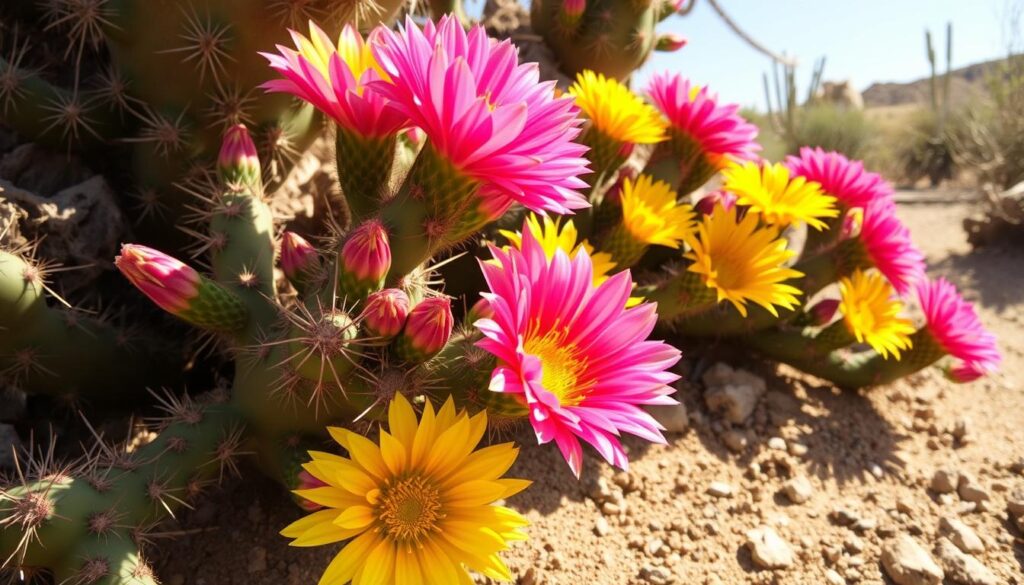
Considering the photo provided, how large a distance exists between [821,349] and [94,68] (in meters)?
2.45

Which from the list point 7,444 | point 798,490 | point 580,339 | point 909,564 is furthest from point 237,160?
point 909,564

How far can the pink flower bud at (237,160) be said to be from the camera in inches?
55.9

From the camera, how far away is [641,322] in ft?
3.55

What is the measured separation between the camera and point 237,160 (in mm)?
1418

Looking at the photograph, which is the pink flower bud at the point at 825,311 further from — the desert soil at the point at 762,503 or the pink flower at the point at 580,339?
the pink flower at the point at 580,339

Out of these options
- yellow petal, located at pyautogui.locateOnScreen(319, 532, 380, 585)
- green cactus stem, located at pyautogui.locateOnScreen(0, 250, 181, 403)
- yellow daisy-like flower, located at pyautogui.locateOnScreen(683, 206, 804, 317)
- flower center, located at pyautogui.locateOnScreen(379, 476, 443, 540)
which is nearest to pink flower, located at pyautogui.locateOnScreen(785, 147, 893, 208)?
yellow daisy-like flower, located at pyautogui.locateOnScreen(683, 206, 804, 317)

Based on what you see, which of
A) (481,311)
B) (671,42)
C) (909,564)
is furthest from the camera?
(671,42)

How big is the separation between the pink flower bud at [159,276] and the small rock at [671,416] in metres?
1.34

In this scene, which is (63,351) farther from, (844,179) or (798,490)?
(844,179)

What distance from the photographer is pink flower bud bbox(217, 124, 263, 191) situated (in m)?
1.42

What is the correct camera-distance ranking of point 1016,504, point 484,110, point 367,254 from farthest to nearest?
point 1016,504 < point 367,254 < point 484,110

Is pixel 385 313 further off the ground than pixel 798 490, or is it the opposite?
pixel 385 313

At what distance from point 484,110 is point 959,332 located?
1.96 metres

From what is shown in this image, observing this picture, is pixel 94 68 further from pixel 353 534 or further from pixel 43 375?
pixel 353 534
